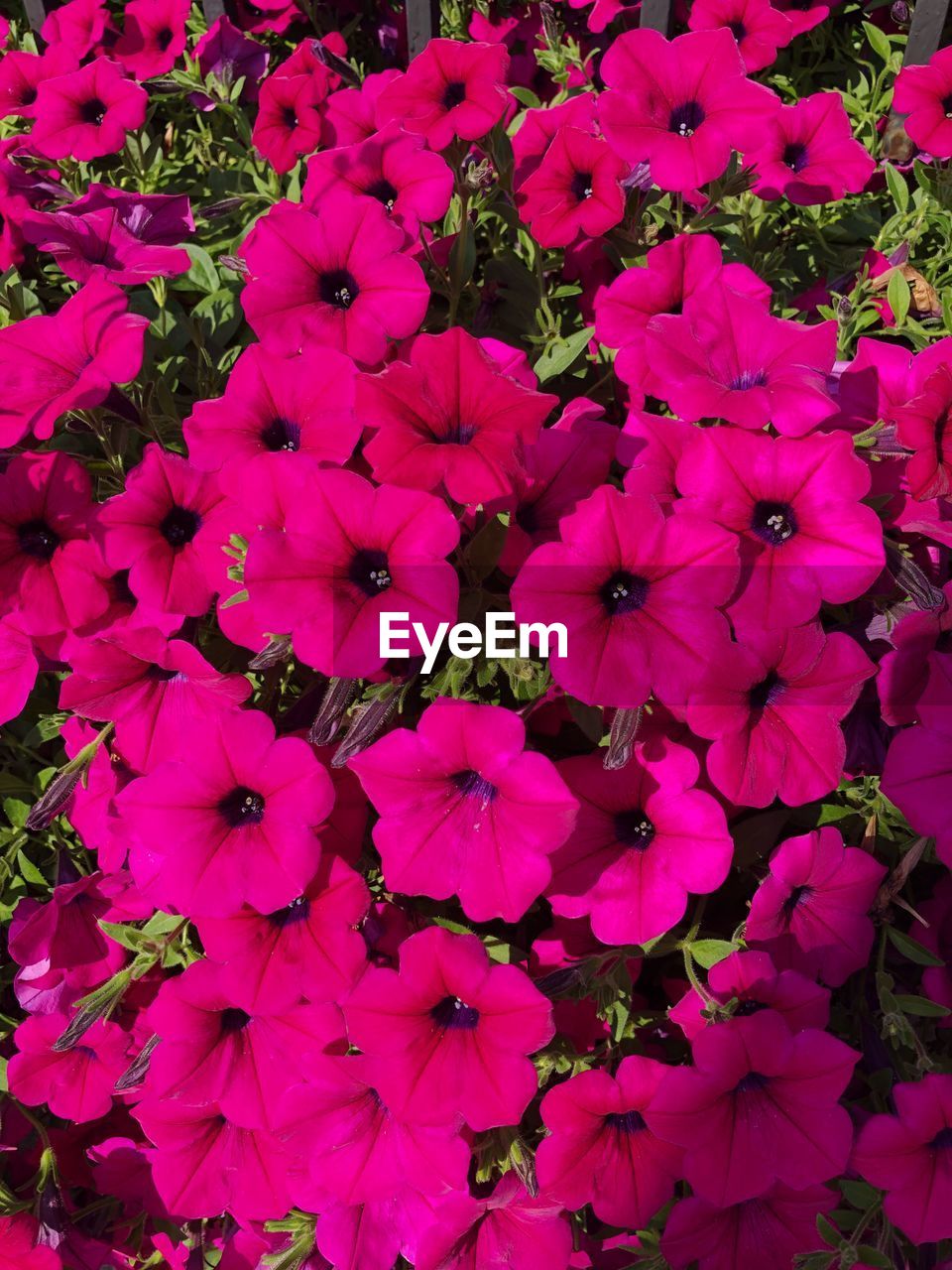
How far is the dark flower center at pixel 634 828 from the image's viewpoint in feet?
3.41

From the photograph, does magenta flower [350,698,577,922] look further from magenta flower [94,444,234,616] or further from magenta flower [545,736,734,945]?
magenta flower [94,444,234,616]

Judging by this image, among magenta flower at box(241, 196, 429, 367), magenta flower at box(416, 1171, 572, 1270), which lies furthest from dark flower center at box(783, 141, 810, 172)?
magenta flower at box(416, 1171, 572, 1270)

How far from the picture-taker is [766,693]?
1.01 m

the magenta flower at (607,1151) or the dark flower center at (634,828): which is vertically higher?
the dark flower center at (634,828)

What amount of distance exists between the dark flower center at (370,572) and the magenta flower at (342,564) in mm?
16

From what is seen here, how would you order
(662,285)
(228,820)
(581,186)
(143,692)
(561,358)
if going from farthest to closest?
(581,186) < (561,358) < (662,285) < (143,692) < (228,820)

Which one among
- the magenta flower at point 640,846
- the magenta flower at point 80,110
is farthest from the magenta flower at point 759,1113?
the magenta flower at point 80,110

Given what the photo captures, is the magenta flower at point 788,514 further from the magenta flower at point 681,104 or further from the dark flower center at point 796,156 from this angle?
the dark flower center at point 796,156

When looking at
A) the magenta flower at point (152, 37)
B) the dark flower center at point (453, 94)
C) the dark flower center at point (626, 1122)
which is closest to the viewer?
the dark flower center at point (626, 1122)

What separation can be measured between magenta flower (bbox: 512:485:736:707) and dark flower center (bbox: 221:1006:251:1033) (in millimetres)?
553

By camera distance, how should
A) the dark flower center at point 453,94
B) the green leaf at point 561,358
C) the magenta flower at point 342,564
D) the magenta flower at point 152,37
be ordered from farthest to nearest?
the magenta flower at point 152,37, the dark flower center at point 453,94, the green leaf at point 561,358, the magenta flower at point 342,564

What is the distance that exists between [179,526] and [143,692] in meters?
0.20

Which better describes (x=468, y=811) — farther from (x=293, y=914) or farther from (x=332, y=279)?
(x=332, y=279)

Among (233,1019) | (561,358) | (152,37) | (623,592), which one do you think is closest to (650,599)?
(623,592)
